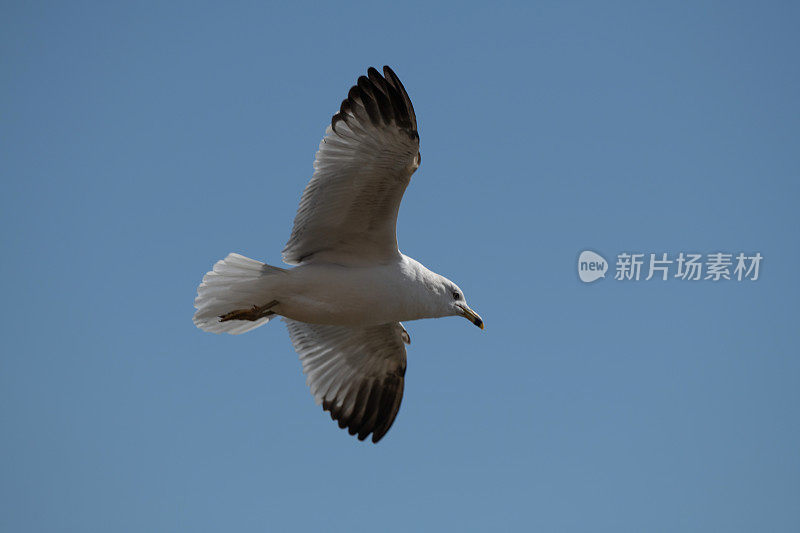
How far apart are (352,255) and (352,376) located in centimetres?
144

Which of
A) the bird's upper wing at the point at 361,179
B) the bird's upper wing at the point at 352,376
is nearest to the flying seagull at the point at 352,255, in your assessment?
the bird's upper wing at the point at 361,179

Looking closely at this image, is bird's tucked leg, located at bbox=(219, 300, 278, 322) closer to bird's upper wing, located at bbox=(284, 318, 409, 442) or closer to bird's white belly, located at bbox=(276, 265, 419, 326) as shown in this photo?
bird's white belly, located at bbox=(276, 265, 419, 326)

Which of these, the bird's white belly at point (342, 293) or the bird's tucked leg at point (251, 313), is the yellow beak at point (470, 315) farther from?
the bird's tucked leg at point (251, 313)

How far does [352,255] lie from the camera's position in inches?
283

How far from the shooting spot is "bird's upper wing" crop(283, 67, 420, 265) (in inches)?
259

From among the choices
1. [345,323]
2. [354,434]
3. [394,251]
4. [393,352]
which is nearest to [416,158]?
[394,251]

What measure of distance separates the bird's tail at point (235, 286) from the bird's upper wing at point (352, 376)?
1164 mm

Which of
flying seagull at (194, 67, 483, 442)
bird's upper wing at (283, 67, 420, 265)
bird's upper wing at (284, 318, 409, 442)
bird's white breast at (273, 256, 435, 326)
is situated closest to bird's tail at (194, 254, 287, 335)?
flying seagull at (194, 67, 483, 442)

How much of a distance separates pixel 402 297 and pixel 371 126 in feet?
4.08

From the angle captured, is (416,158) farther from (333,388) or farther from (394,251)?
(333,388)

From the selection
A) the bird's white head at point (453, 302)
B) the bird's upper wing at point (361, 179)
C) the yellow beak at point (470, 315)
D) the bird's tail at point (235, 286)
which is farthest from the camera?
the yellow beak at point (470, 315)

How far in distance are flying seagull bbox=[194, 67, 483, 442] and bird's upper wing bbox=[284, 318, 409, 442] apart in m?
0.70

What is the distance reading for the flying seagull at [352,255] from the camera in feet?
21.7

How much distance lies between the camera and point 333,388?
8.28 metres
